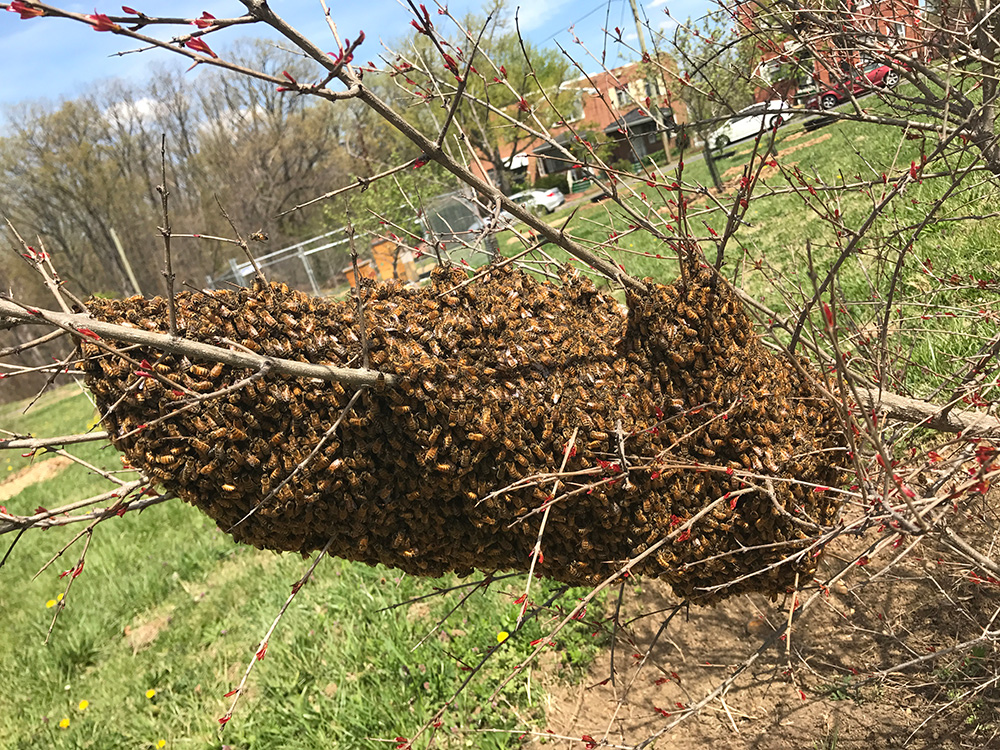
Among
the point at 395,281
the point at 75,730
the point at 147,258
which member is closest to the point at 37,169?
the point at 147,258

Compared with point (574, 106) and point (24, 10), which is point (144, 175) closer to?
point (574, 106)

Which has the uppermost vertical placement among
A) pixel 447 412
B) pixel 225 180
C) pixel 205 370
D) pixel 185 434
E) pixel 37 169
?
pixel 37 169

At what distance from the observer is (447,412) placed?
2.27m

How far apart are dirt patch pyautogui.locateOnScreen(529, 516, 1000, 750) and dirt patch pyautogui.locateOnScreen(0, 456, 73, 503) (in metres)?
14.1

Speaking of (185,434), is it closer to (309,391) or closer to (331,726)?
(309,391)

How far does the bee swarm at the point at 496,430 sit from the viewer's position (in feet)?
7.32

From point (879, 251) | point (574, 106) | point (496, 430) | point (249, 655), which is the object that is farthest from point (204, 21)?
point (574, 106)

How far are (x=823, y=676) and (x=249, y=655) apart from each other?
4.18m

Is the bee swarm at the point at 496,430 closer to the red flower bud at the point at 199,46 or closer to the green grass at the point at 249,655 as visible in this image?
the red flower bud at the point at 199,46

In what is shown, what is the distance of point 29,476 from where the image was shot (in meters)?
15.5

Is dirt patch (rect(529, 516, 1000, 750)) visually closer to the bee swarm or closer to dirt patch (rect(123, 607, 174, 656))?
the bee swarm

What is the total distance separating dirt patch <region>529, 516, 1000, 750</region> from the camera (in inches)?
118

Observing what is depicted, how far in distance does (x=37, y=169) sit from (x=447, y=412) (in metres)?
44.6

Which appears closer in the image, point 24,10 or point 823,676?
point 24,10
